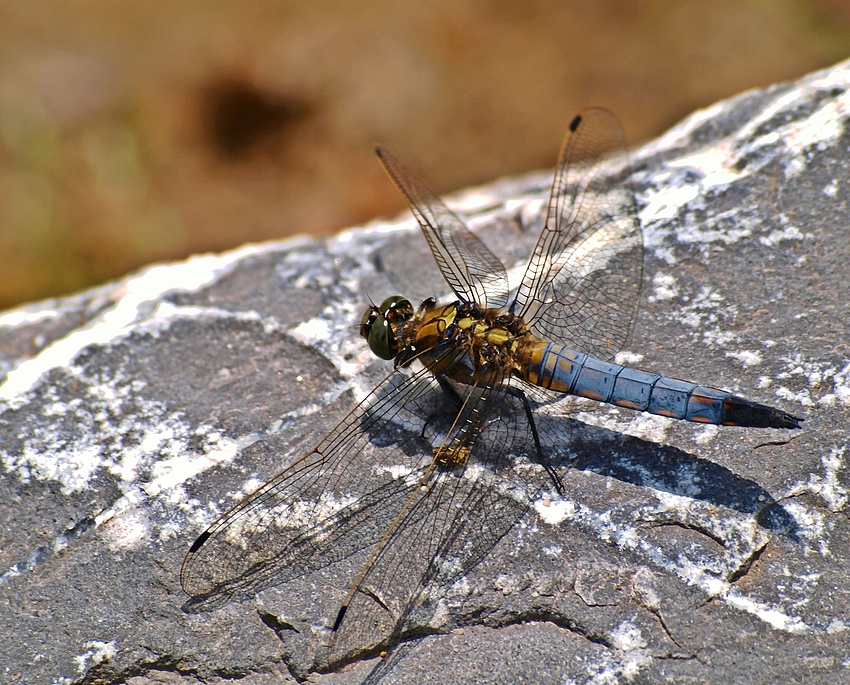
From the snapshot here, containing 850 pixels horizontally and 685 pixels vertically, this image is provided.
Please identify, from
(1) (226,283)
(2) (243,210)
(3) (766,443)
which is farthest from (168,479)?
(2) (243,210)

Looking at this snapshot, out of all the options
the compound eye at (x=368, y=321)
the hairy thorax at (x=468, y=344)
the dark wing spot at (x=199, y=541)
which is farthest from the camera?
the compound eye at (x=368, y=321)

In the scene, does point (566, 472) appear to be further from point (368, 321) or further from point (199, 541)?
point (199, 541)

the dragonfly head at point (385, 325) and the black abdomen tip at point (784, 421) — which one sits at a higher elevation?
the dragonfly head at point (385, 325)

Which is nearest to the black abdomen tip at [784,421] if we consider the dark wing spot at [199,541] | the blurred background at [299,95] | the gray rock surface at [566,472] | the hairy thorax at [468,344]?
the gray rock surface at [566,472]

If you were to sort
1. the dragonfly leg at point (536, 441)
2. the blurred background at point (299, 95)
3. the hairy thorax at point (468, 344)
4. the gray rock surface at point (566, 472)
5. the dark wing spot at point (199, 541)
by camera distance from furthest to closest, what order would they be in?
the blurred background at point (299, 95) < the hairy thorax at point (468, 344) < the dragonfly leg at point (536, 441) < the dark wing spot at point (199, 541) < the gray rock surface at point (566, 472)

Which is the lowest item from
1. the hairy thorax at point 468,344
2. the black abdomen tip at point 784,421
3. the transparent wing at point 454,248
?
the black abdomen tip at point 784,421

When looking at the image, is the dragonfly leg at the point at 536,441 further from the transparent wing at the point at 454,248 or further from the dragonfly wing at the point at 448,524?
the transparent wing at the point at 454,248

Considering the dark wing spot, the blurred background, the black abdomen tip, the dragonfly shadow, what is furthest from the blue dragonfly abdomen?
the blurred background

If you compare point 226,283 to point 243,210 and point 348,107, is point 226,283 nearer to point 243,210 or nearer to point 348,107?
point 243,210
